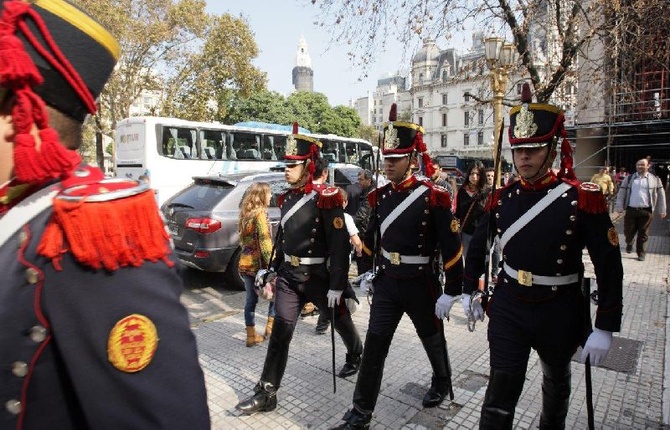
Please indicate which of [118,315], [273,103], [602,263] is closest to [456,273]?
[602,263]

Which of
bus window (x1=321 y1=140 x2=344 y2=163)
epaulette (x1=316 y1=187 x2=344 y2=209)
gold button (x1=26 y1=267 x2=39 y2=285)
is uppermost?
bus window (x1=321 y1=140 x2=344 y2=163)

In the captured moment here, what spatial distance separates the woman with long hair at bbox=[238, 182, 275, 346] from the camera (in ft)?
17.4

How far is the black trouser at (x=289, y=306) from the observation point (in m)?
3.87

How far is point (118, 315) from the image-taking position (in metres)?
0.95

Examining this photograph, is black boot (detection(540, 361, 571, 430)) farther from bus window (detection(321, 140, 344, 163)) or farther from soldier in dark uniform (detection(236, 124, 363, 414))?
bus window (detection(321, 140, 344, 163))

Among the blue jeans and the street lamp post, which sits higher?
the street lamp post

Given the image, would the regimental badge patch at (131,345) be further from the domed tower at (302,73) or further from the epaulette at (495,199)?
the domed tower at (302,73)

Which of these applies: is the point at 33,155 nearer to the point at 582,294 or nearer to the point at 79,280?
the point at 79,280

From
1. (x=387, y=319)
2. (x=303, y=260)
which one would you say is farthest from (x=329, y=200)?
(x=387, y=319)


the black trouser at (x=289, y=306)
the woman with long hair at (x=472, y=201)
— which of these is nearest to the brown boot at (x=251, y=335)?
the black trouser at (x=289, y=306)

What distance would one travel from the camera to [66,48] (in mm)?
1042

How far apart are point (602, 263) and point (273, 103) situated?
145 ft

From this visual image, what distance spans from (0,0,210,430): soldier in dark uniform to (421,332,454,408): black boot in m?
3.08

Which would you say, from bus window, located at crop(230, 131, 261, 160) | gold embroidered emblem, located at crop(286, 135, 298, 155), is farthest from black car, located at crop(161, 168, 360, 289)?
bus window, located at crop(230, 131, 261, 160)
